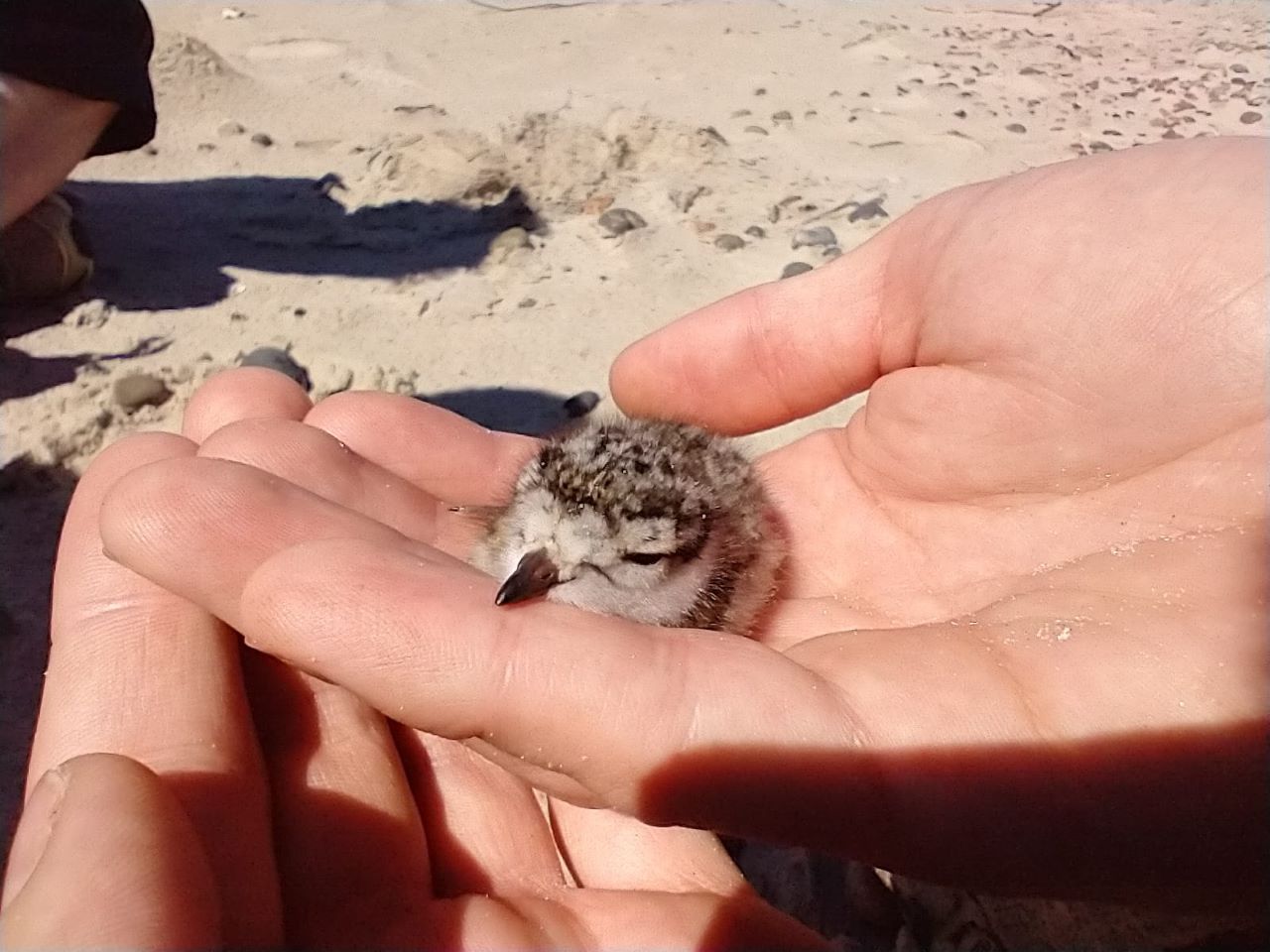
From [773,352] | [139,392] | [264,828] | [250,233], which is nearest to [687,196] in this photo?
[250,233]

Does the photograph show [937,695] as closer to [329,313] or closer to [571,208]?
[329,313]

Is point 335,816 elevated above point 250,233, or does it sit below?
above

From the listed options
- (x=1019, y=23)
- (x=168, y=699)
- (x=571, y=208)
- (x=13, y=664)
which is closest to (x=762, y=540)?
(x=168, y=699)

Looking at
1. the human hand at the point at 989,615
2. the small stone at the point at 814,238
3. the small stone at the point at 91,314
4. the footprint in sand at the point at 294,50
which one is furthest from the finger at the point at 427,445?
the footprint in sand at the point at 294,50

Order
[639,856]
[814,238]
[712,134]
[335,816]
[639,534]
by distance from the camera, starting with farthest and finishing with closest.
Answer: [712,134]
[814,238]
[639,534]
[639,856]
[335,816]

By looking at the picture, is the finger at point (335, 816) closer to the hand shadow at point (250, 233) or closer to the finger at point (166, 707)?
the finger at point (166, 707)

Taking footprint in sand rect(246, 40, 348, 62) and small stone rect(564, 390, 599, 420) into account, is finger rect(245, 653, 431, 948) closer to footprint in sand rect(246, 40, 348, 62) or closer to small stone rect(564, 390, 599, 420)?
small stone rect(564, 390, 599, 420)

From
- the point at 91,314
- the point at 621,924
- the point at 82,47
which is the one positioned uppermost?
the point at 82,47

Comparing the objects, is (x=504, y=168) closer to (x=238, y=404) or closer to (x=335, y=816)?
(x=238, y=404)
